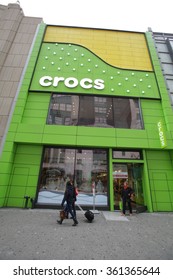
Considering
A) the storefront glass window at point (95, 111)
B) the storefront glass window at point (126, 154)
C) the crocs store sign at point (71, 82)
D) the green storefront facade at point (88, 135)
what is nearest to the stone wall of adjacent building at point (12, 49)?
the green storefront facade at point (88, 135)

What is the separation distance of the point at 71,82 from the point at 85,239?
11.0 metres

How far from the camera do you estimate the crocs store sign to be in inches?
464

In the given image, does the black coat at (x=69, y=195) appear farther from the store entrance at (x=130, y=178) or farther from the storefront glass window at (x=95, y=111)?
the storefront glass window at (x=95, y=111)

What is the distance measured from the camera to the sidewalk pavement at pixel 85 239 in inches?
151

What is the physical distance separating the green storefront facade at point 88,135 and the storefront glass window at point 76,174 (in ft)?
0.20

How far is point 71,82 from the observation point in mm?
12070

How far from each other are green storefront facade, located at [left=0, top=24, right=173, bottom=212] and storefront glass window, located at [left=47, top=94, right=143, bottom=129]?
0.25 ft

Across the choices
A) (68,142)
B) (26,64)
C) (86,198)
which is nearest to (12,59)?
(26,64)

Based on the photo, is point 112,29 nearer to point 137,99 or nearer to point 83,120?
point 137,99

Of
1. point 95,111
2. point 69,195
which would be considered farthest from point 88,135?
point 69,195

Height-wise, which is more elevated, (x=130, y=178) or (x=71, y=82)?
(x=71, y=82)

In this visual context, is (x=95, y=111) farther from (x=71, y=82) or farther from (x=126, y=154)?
(x=126, y=154)

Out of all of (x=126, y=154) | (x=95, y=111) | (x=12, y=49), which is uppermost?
(x=12, y=49)

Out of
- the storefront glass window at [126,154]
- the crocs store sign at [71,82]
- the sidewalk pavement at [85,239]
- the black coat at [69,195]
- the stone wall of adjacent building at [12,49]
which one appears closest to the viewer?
the sidewalk pavement at [85,239]
